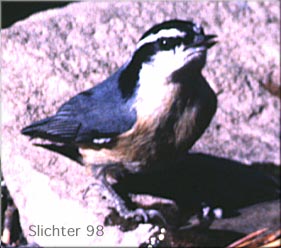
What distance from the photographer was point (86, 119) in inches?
78.7

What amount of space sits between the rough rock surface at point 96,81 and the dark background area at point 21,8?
213mm

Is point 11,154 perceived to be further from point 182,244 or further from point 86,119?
point 182,244

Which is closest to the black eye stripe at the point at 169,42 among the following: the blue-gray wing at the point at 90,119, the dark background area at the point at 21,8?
the blue-gray wing at the point at 90,119

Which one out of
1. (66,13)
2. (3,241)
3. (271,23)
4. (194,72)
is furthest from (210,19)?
(3,241)

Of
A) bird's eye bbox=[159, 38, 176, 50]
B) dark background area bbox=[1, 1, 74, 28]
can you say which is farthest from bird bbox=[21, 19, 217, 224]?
dark background area bbox=[1, 1, 74, 28]

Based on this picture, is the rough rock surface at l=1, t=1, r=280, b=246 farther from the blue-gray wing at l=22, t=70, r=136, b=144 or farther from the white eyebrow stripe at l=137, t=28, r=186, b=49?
the white eyebrow stripe at l=137, t=28, r=186, b=49

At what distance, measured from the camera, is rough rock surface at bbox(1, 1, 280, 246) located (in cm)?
212

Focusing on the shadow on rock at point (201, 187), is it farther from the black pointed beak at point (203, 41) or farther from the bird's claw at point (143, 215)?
the black pointed beak at point (203, 41)

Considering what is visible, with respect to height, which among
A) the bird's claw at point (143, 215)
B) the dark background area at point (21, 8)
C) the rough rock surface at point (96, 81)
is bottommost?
the bird's claw at point (143, 215)

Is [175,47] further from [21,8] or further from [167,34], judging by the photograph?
[21,8]

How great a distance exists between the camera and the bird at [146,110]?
1.90m

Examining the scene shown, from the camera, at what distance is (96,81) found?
2.40 m

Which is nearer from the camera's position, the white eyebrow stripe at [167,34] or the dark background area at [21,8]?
the white eyebrow stripe at [167,34]

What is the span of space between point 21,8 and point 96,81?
2.08 feet
